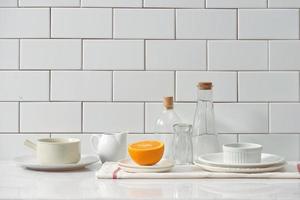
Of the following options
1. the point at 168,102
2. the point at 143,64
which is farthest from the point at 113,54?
the point at 168,102

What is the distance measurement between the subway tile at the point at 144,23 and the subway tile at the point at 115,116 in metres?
0.22

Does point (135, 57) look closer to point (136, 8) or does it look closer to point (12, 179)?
point (136, 8)

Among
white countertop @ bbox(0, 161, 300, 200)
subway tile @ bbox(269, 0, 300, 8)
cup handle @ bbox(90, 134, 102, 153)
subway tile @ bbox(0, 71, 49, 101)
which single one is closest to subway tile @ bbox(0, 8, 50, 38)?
subway tile @ bbox(0, 71, 49, 101)

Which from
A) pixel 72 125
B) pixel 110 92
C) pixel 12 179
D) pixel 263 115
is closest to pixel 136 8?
pixel 110 92

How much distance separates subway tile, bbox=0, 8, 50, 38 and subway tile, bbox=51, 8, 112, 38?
0.04 metres

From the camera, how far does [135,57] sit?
1.50 m

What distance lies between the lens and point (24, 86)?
4.93 ft

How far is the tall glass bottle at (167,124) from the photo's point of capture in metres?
1.42

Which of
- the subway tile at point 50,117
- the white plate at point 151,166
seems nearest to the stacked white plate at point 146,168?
the white plate at point 151,166

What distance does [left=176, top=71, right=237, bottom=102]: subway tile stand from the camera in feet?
4.91

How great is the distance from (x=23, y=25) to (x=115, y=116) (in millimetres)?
407

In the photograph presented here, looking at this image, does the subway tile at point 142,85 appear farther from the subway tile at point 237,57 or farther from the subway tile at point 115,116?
the subway tile at point 237,57

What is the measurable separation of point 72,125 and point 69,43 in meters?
0.26

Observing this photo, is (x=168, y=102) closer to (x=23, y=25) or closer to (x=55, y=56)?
(x=55, y=56)
